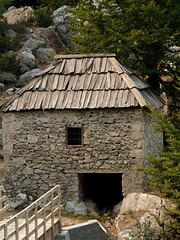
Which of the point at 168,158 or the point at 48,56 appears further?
the point at 48,56

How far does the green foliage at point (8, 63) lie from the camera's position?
2914 cm

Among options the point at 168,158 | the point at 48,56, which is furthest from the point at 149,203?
the point at 48,56

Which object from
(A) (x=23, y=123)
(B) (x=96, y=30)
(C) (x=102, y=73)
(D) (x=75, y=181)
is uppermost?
(B) (x=96, y=30)

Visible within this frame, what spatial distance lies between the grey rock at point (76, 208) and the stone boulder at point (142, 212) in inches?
53.8

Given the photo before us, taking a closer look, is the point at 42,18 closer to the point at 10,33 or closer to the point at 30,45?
the point at 10,33

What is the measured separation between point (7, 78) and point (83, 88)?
16.0 m

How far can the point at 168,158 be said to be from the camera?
11383mm

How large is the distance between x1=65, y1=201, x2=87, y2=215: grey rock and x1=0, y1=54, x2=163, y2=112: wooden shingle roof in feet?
10.9

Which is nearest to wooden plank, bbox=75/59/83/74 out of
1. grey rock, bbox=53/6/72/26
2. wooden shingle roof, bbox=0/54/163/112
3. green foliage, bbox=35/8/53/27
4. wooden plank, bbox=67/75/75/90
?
wooden shingle roof, bbox=0/54/163/112

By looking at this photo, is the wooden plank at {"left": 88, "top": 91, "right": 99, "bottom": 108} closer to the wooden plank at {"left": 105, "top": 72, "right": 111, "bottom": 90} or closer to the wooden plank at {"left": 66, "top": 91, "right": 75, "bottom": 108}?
the wooden plank at {"left": 105, "top": 72, "right": 111, "bottom": 90}

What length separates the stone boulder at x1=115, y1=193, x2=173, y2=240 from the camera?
12.0m

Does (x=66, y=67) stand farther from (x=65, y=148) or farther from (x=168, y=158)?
(x=168, y=158)

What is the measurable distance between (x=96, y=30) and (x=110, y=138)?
6.61 m

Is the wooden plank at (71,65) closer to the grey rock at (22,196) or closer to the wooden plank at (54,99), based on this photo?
the wooden plank at (54,99)
